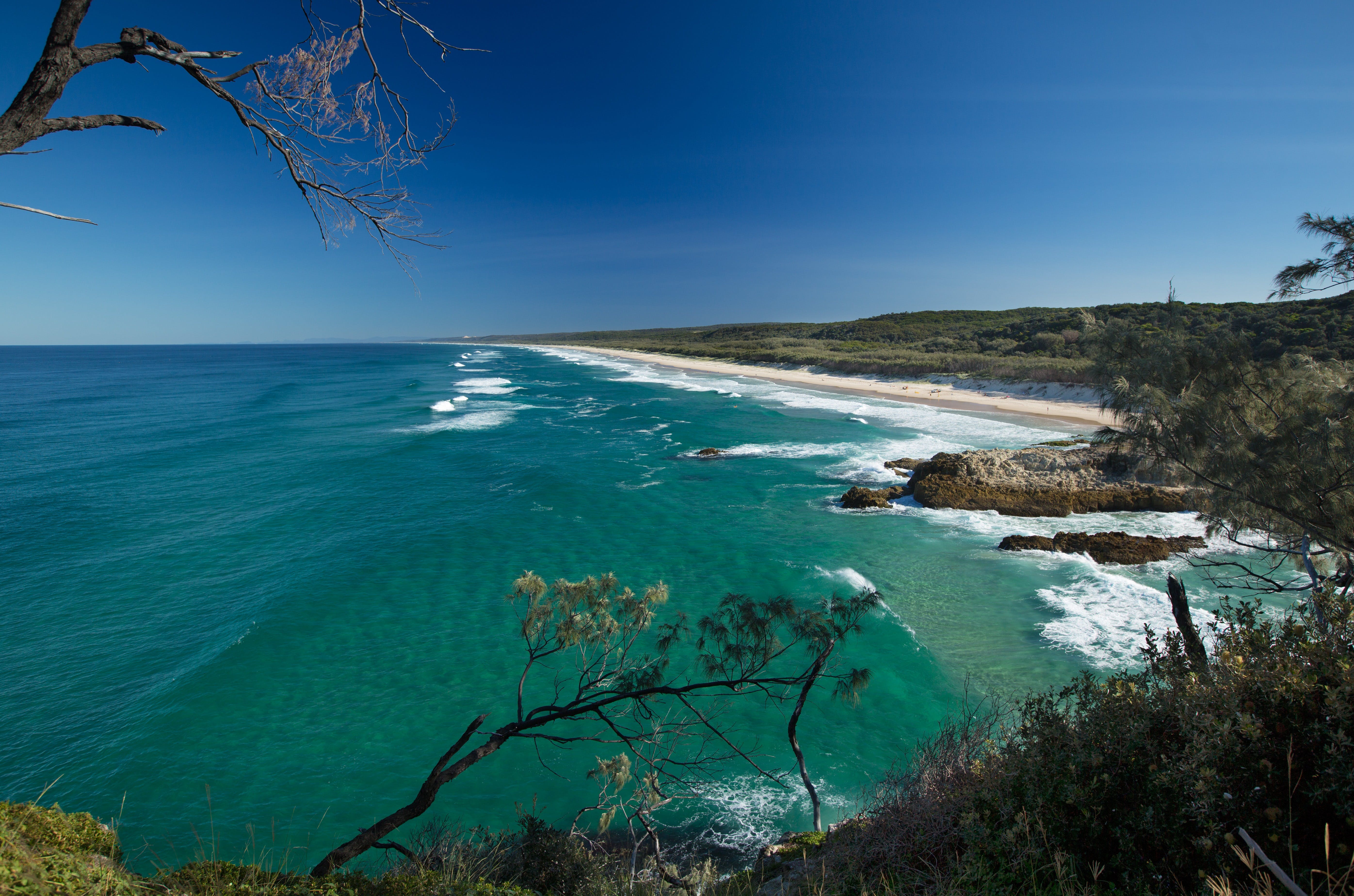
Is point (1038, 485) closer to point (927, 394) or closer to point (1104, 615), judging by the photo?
point (1104, 615)

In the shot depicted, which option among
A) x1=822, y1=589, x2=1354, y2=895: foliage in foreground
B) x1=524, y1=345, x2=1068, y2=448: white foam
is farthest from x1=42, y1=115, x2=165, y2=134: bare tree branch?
x1=524, y1=345, x2=1068, y2=448: white foam

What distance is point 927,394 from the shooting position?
1732 inches

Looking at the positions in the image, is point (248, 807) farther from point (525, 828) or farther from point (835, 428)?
point (835, 428)

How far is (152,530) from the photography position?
17.8m

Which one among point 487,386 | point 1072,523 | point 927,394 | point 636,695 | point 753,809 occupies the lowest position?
point 753,809

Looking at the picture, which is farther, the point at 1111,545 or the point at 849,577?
the point at 1111,545

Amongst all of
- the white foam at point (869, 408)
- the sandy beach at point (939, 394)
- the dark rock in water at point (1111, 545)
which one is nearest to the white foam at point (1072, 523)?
the dark rock in water at point (1111, 545)

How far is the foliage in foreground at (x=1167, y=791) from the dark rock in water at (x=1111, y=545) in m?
10.9

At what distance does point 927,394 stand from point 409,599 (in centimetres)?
4065

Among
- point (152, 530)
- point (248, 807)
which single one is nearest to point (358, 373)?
point (152, 530)

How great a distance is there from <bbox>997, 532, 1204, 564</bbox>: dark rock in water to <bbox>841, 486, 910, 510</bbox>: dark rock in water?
4.11 metres

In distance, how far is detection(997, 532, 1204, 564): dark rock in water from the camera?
13.6m

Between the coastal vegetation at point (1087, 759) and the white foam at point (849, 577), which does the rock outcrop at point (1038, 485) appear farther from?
the coastal vegetation at point (1087, 759)

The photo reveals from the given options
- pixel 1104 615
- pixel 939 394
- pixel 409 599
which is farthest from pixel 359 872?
pixel 939 394
